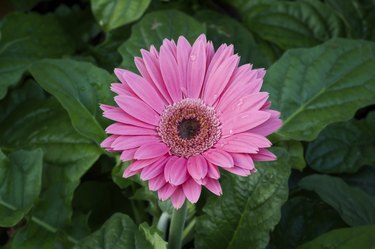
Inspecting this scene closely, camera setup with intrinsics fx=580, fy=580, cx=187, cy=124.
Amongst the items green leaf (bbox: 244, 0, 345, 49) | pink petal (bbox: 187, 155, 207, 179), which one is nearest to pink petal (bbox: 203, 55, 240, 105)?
pink petal (bbox: 187, 155, 207, 179)

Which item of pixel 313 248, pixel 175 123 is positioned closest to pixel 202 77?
pixel 175 123

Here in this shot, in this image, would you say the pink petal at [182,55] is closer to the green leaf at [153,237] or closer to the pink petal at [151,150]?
the pink petal at [151,150]

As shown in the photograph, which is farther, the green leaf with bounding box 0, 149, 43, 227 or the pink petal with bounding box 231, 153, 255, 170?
the green leaf with bounding box 0, 149, 43, 227

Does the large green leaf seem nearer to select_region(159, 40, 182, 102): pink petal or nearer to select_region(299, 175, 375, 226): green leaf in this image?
select_region(299, 175, 375, 226): green leaf

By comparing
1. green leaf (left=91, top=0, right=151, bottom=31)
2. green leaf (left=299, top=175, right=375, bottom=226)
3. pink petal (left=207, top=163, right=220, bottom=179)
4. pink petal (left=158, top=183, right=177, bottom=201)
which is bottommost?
green leaf (left=299, top=175, right=375, bottom=226)

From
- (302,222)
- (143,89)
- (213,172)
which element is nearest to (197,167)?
(213,172)

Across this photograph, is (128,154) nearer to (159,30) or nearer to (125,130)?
(125,130)
